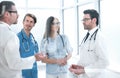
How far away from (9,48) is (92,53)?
0.91 meters

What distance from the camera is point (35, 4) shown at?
Answer: 5258 mm

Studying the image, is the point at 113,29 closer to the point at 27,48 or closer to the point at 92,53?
the point at 92,53

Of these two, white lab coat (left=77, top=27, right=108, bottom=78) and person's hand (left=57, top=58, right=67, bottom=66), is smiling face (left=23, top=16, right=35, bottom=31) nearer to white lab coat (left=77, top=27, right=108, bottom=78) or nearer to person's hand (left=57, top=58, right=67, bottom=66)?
person's hand (left=57, top=58, right=67, bottom=66)

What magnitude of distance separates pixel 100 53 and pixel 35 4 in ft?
10.8

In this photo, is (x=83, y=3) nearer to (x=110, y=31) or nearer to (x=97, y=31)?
(x=110, y=31)

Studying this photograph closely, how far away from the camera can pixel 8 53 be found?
1956 mm

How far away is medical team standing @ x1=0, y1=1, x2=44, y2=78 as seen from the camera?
77.4 inches

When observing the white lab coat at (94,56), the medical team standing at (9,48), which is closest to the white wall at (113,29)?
the white lab coat at (94,56)

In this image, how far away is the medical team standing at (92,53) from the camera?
7.49ft

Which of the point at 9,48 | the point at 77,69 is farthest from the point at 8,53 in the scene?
the point at 77,69

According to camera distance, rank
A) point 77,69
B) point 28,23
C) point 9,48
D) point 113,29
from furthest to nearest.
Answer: point 113,29 → point 28,23 → point 77,69 → point 9,48

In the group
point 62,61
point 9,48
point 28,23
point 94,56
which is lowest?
point 62,61

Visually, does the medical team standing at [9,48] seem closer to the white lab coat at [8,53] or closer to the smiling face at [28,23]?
the white lab coat at [8,53]

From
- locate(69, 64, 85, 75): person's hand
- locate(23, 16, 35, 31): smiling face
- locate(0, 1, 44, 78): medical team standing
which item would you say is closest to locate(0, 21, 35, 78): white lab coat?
locate(0, 1, 44, 78): medical team standing
